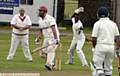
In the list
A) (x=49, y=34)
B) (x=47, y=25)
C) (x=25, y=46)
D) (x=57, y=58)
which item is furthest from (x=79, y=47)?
(x=25, y=46)

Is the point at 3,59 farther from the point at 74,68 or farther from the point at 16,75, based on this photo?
the point at 16,75

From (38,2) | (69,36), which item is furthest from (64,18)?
(69,36)

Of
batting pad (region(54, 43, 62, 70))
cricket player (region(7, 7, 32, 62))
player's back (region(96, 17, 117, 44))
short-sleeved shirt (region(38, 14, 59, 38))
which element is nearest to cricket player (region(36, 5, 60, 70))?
short-sleeved shirt (region(38, 14, 59, 38))

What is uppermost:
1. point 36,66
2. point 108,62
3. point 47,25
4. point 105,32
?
point 105,32

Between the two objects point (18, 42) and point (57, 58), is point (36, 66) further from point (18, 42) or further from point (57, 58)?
point (18, 42)

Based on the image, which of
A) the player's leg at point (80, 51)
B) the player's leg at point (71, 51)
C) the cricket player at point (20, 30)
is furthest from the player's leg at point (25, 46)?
the player's leg at point (80, 51)

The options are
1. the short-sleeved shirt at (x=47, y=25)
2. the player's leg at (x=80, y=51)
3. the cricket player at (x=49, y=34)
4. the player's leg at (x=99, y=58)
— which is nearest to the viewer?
the player's leg at (x=99, y=58)

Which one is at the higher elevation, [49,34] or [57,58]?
[49,34]

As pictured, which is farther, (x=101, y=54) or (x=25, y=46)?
(x=25, y=46)

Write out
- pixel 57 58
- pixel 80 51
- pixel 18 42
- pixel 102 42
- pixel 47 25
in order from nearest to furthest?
pixel 102 42 → pixel 47 25 → pixel 57 58 → pixel 80 51 → pixel 18 42

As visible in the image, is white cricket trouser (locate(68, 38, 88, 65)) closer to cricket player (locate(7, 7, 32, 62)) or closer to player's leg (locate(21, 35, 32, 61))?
player's leg (locate(21, 35, 32, 61))

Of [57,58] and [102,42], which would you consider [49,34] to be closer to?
[57,58]

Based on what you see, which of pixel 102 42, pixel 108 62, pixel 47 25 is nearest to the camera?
pixel 102 42

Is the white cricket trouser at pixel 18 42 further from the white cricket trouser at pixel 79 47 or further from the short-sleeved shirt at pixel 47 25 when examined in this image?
the short-sleeved shirt at pixel 47 25
